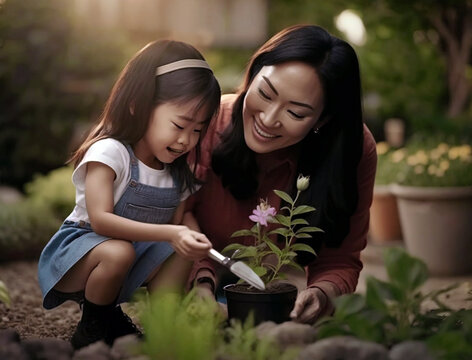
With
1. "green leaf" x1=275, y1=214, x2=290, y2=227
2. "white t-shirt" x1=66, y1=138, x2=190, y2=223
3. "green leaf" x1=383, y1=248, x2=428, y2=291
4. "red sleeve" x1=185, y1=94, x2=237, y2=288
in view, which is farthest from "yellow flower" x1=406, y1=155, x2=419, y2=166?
"green leaf" x1=383, y1=248, x2=428, y2=291

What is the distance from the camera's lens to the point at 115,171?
8.30ft

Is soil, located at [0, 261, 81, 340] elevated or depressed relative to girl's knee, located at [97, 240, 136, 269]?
depressed

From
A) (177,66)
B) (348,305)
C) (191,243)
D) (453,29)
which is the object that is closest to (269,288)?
(191,243)

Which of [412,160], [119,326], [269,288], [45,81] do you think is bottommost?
[412,160]

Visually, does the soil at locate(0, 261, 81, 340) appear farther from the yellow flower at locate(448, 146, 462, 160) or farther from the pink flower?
the yellow flower at locate(448, 146, 462, 160)

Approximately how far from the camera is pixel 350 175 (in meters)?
Answer: 2.84

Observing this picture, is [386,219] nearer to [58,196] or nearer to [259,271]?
[58,196]

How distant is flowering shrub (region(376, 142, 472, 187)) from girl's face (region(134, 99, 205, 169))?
123 inches

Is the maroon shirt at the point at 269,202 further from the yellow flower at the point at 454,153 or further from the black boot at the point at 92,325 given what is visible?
the yellow flower at the point at 454,153

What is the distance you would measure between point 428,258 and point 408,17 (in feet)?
8.31

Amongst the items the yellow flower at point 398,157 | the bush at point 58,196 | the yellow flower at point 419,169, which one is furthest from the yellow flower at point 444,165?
the bush at point 58,196

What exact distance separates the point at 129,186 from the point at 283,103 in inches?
22.4

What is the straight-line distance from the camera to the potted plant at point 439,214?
206 inches

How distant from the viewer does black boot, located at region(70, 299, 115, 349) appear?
8.38 ft
